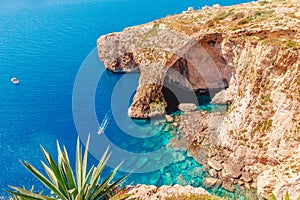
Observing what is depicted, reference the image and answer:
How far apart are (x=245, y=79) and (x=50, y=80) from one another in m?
35.2

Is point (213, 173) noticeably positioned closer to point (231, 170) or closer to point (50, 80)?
point (231, 170)

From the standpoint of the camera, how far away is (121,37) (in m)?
54.3

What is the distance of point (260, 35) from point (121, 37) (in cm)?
2908

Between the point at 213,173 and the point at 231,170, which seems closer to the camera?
the point at 231,170

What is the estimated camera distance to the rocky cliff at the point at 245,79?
25094 millimetres

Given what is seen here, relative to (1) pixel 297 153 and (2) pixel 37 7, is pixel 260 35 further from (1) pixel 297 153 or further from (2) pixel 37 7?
(2) pixel 37 7

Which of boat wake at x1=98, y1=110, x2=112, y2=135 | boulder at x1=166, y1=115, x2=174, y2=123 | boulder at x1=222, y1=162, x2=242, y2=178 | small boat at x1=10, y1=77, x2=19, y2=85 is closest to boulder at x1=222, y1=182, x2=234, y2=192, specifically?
boulder at x1=222, y1=162, x2=242, y2=178

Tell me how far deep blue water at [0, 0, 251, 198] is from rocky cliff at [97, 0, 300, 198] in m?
5.04

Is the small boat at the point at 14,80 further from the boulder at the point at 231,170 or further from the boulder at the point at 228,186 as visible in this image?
the boulder at the point at 228,186

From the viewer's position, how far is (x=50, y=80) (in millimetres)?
51906

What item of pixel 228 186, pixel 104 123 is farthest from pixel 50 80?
pixel 228 186

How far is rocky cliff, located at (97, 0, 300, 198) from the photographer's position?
2509 centimetres

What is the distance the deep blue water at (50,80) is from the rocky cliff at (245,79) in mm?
5038

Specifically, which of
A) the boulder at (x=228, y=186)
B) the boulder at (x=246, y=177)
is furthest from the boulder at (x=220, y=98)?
the boulder at (x=228, y=186)
